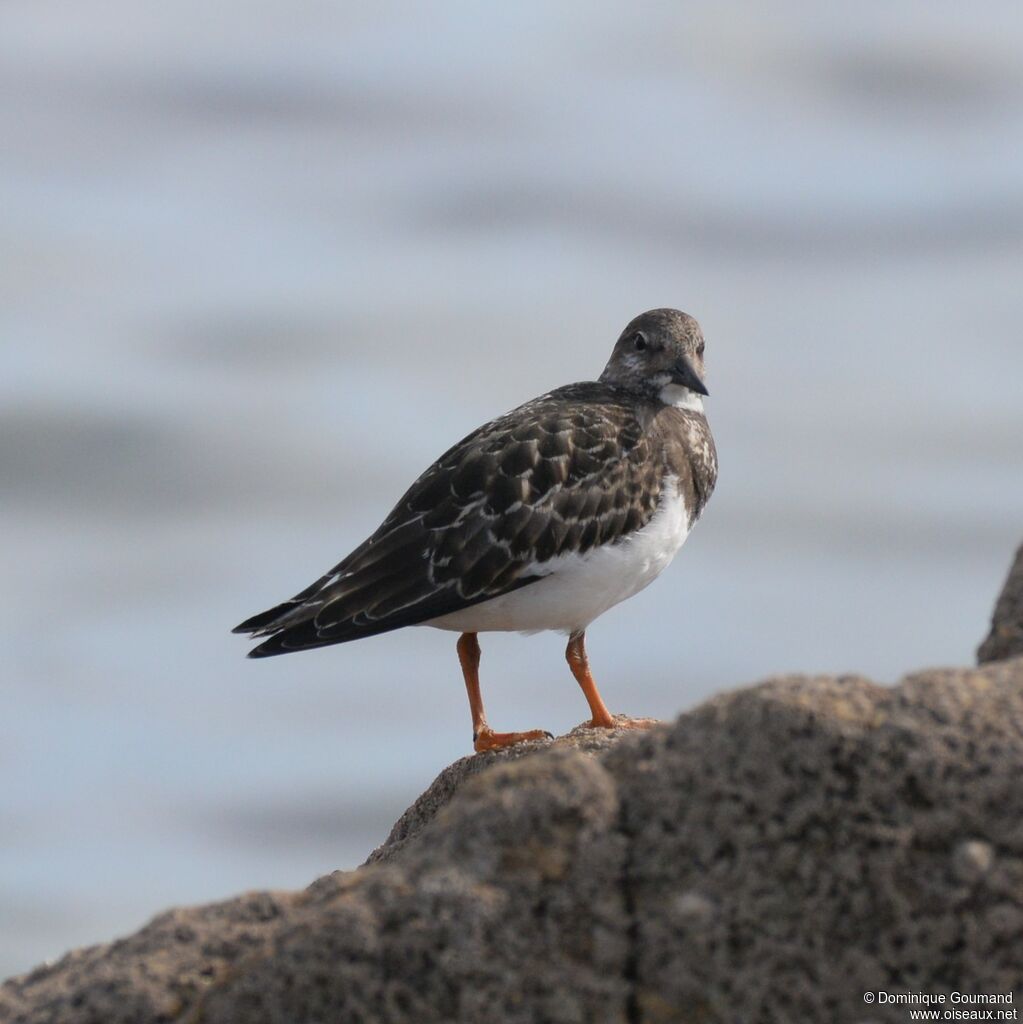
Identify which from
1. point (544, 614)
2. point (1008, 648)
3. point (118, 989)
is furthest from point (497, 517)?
point (118, 989)

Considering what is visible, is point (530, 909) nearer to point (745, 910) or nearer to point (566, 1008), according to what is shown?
point (566, 1008)

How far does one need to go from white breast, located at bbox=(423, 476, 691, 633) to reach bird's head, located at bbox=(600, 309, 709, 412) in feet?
3.51

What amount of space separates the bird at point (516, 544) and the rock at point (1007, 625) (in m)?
3.82

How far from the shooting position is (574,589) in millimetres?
9938

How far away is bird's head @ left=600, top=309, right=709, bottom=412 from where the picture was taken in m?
11.1

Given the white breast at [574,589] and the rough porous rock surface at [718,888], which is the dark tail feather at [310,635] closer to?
the white breast at [574,589]

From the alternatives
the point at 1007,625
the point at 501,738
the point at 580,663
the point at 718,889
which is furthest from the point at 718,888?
the point at 580,663

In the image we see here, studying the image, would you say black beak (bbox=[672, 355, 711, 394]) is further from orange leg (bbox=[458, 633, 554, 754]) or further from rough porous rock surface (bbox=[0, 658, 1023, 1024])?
rough porous rock surface (bbox=[0, 658, 1023, 1024])

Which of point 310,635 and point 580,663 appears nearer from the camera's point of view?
point 310,635

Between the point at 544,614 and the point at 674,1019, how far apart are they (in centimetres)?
565

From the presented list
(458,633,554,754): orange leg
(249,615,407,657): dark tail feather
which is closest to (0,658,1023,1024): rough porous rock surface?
(458,633,554,754): orange leg

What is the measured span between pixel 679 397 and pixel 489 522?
1.89 meters

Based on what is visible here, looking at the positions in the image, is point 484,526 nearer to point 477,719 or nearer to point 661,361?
point 477,719

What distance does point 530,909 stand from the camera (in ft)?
14.5
